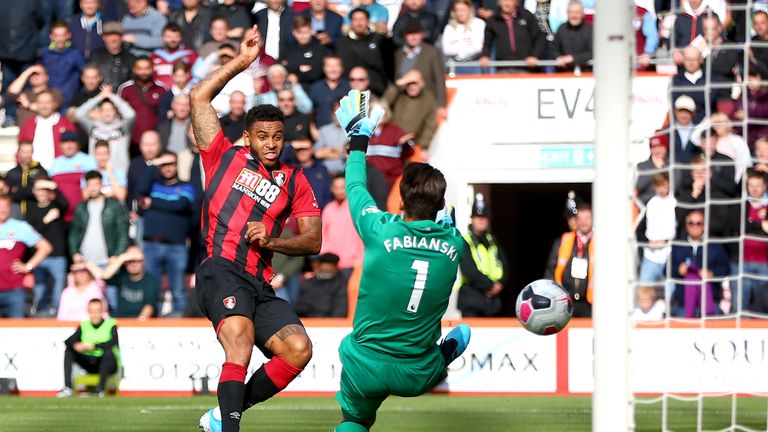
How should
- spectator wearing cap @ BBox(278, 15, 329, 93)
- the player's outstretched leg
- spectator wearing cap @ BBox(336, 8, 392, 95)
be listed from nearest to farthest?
1. the player's outstretched leg
2. spectator wearing cap @ BBox(336, 8, 392, 95)
3. spectator wearing cap @ BBox(278, 15, 329, 93)

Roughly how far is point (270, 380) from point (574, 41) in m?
9.15

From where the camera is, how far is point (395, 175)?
14852mm

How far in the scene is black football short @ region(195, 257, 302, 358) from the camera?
7594 millimetres

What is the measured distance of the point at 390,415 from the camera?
10.8 m

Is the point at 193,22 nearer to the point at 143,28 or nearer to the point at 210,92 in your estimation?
the point at 143,28

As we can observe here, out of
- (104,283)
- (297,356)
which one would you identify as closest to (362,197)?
(297,356)

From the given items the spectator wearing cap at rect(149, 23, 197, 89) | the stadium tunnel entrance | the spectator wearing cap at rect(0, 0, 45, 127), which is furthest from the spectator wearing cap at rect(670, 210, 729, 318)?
the spectator wearing cap at rect(0, 0, 45, 127)

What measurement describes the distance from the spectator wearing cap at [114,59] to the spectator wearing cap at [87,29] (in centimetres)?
34

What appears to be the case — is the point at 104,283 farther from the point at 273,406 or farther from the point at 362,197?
the point at 362,197

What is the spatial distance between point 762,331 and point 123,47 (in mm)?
8422

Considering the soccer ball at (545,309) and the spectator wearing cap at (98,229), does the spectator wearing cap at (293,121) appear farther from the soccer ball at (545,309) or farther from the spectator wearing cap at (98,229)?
the soccer ball at (545,309)

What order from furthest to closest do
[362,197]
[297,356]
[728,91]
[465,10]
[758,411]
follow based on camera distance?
[465,10] < [728,91] < [758,411] < [297,356] < [362,197]

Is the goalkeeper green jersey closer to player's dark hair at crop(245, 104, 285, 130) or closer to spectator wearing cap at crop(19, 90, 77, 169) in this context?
player's dark hair at crop(245, 104, 285, 130)

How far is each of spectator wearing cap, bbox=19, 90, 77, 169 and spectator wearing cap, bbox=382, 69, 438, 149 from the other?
12.8 feet
